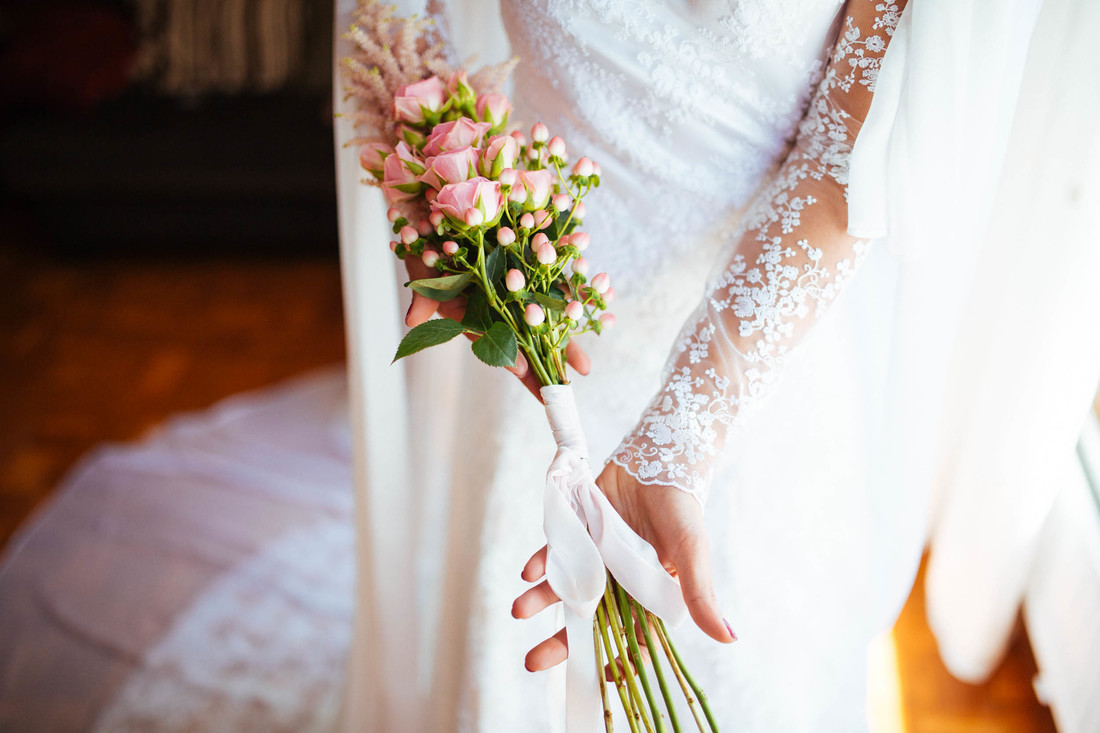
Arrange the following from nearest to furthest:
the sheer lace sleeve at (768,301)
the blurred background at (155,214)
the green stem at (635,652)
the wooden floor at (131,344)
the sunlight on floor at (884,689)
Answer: the green stem at (635,652), the sheer lace sleeve at (768,301), the sunlight on floor at (884,689), the wooden floor at (131,344), the blurred background at (155,214)

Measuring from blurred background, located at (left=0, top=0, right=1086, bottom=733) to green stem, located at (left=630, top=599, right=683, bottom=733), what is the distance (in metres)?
1.88

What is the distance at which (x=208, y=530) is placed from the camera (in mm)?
1784

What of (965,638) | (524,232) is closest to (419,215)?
(524,232)

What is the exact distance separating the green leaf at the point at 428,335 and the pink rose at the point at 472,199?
0.09 meters

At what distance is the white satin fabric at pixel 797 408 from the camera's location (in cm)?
76

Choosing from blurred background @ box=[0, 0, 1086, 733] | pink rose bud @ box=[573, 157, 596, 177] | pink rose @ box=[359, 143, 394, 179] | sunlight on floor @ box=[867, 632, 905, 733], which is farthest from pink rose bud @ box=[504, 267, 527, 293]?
blurred background @ box=[0, 0, 1086, 733]

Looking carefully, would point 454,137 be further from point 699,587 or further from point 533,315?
point 699,587

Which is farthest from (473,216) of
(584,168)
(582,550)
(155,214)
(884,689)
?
(155,214)

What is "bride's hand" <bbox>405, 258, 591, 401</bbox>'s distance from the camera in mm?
735

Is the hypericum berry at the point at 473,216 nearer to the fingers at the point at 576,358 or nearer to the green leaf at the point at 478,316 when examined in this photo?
the green leaf at the point at 478,316

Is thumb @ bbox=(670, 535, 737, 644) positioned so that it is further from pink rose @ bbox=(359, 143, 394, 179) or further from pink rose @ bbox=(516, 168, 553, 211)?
pink rose @ bbox=(359, 143, 394, 179)

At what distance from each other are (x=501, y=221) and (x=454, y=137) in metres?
0.08

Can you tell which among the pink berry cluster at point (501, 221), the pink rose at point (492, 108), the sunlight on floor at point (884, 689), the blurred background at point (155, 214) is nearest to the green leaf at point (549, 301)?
the pink berry cluster at point (501, 221)

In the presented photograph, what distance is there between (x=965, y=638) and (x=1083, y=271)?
0.66m
